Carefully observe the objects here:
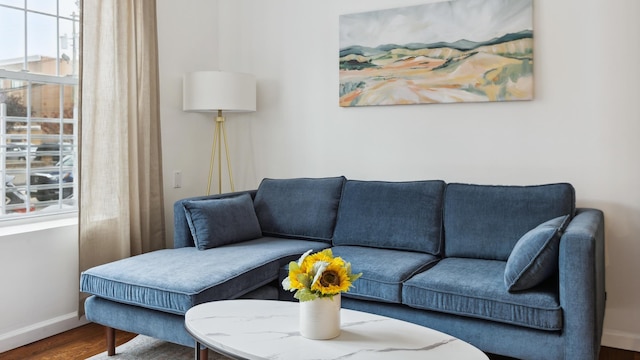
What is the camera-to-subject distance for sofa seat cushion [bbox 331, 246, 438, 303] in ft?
8.24

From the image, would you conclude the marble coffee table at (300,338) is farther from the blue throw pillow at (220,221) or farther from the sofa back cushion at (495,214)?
the sofa back cushion at (495,214)

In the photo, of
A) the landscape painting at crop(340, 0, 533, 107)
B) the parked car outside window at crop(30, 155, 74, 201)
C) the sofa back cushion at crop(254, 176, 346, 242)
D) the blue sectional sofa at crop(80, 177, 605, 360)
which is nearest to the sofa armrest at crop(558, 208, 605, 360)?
the blue sectional sofa at crop(80, 177, 605, 360)

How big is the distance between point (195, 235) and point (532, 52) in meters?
2.22

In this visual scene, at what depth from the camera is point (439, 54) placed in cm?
327

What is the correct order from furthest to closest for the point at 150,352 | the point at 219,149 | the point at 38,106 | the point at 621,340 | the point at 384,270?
the point at 219,149 → the point at 38,106 → the point at 621,340 → the point at 150,352 → the point at 384,270

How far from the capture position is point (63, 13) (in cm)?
318

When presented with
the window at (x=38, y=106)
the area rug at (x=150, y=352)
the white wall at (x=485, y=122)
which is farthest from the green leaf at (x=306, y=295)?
the window at (x=38, y=106)

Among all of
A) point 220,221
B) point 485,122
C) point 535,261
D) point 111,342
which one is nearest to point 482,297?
point 535,261

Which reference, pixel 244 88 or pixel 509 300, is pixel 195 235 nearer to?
pixel 244 88

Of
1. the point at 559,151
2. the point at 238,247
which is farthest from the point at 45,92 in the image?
the point at 559,151

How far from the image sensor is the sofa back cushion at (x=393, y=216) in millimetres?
3006

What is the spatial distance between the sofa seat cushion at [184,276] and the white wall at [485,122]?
3.51ft

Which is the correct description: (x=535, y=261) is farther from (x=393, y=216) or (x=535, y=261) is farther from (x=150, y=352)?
(x=150, y=352)

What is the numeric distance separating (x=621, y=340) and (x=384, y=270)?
56.9 inches
